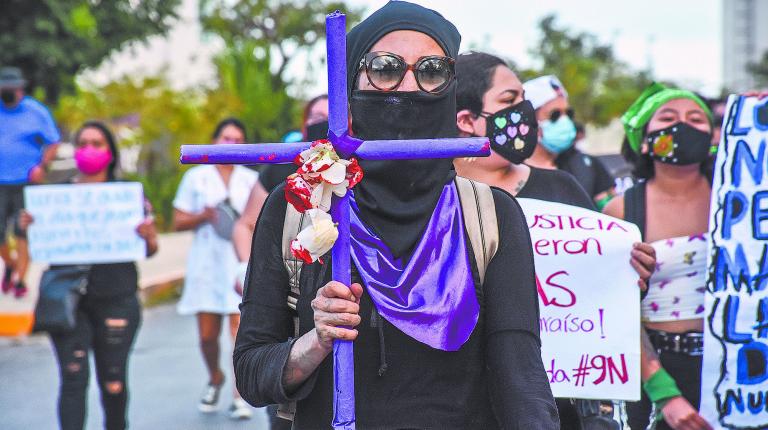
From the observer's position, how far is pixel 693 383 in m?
3.89

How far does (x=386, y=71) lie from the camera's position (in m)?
2.36

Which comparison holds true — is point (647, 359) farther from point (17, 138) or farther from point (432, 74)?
point (17, 138)

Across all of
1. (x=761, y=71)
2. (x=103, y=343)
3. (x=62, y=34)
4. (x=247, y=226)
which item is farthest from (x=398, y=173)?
(x=761, y=71)

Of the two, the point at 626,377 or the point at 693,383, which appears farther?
the point at 693,383

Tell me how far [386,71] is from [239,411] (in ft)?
16.6

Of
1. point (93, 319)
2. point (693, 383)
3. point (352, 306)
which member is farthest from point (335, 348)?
point (93, 319)

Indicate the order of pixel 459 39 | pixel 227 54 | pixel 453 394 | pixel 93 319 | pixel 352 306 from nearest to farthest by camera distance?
pixel 352 306 → pixel 453 394 → pixel 459 39 → pixel 93 319 → pixel 227 54

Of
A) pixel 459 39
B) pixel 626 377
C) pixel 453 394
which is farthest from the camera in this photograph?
pixel 626 377

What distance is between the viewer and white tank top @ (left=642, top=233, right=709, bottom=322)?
391 centimetres

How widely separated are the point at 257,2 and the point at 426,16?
2954 cm

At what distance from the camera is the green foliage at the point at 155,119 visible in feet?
66.1

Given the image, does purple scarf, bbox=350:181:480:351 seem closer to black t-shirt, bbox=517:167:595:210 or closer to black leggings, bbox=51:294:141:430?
black t-shirt, bbox=517:167:595:210

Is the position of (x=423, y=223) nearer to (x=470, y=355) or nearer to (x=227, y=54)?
(x=470, y=355)

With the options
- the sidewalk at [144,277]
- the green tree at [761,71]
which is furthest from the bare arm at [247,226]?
the green tree at [761,71]
